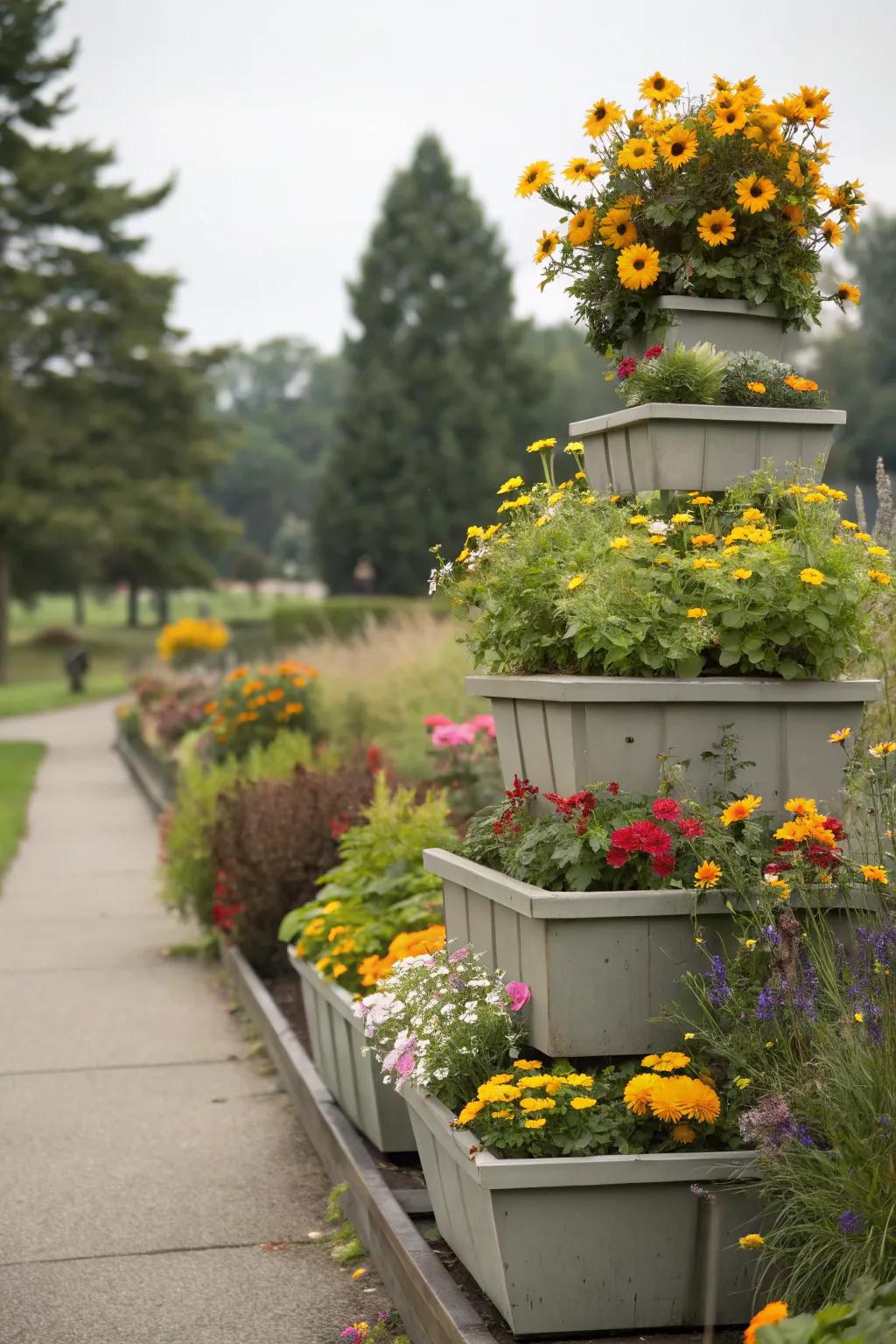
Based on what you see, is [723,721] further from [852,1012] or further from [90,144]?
[90,144]

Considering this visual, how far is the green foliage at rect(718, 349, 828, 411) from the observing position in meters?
3.79

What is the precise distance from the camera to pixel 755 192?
3.71 m

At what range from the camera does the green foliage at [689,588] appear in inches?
130

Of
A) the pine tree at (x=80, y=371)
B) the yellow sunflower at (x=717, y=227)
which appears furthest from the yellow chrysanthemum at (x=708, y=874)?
the pine tree at (x=80, y=371)

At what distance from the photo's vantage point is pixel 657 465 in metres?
3.70

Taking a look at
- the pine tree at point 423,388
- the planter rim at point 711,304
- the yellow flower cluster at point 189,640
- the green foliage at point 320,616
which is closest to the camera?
the planter rim at point 711,304

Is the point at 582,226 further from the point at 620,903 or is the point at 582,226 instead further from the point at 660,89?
the point at 620,903

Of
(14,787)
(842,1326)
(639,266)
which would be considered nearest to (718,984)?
(842,1326)

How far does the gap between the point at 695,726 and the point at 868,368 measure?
45791 mm

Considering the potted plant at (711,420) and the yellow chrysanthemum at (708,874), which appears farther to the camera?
the potted plant at (711,420)

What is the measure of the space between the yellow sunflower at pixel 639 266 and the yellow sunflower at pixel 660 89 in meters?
0.38

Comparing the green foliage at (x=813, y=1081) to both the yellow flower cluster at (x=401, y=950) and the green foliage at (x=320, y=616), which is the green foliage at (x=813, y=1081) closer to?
the yellow flower cluster at (x=401, y=950)

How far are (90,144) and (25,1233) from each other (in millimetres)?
41141

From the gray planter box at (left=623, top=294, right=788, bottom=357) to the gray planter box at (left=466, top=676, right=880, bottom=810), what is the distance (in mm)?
1035
